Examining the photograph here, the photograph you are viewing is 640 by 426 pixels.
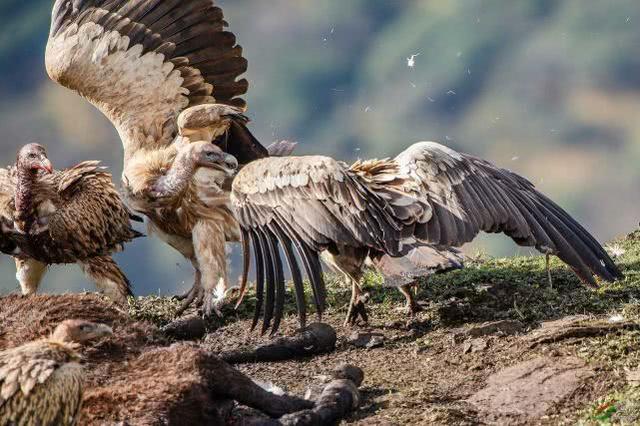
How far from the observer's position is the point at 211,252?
8828 millimetres

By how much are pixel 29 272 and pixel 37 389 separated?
5380mm

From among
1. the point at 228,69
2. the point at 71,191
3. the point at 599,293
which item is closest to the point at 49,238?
the point at 71,191

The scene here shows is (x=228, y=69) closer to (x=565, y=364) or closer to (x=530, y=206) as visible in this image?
(x=530, y=206)

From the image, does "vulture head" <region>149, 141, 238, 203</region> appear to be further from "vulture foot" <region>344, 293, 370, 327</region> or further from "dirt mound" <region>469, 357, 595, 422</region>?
"dirt mound" <region>469, 357, 595, 422</region>

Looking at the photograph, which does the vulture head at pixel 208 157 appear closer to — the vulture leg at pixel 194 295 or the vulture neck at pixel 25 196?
the vulture leg at pixel 194 295

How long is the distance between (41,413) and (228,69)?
6512 mm

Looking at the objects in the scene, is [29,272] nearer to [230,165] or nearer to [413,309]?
[230,165]

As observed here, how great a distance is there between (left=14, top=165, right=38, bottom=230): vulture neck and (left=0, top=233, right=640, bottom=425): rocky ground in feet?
3.80

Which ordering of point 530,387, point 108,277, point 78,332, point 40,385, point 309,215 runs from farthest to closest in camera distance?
point 108,277
point 309,215
point 530,387
point 78,332
point 40,385

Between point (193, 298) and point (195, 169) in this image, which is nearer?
point (195, 169)

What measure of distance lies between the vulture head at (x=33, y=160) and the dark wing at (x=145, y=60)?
3.41ft

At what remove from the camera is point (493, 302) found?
25.6 ft

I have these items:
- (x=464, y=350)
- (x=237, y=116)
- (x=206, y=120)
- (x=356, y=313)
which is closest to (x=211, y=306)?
(x=356, y=313)

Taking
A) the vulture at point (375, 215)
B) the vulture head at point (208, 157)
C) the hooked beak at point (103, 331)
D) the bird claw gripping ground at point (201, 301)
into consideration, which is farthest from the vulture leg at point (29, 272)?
the hooked beak at point (103, 331)
